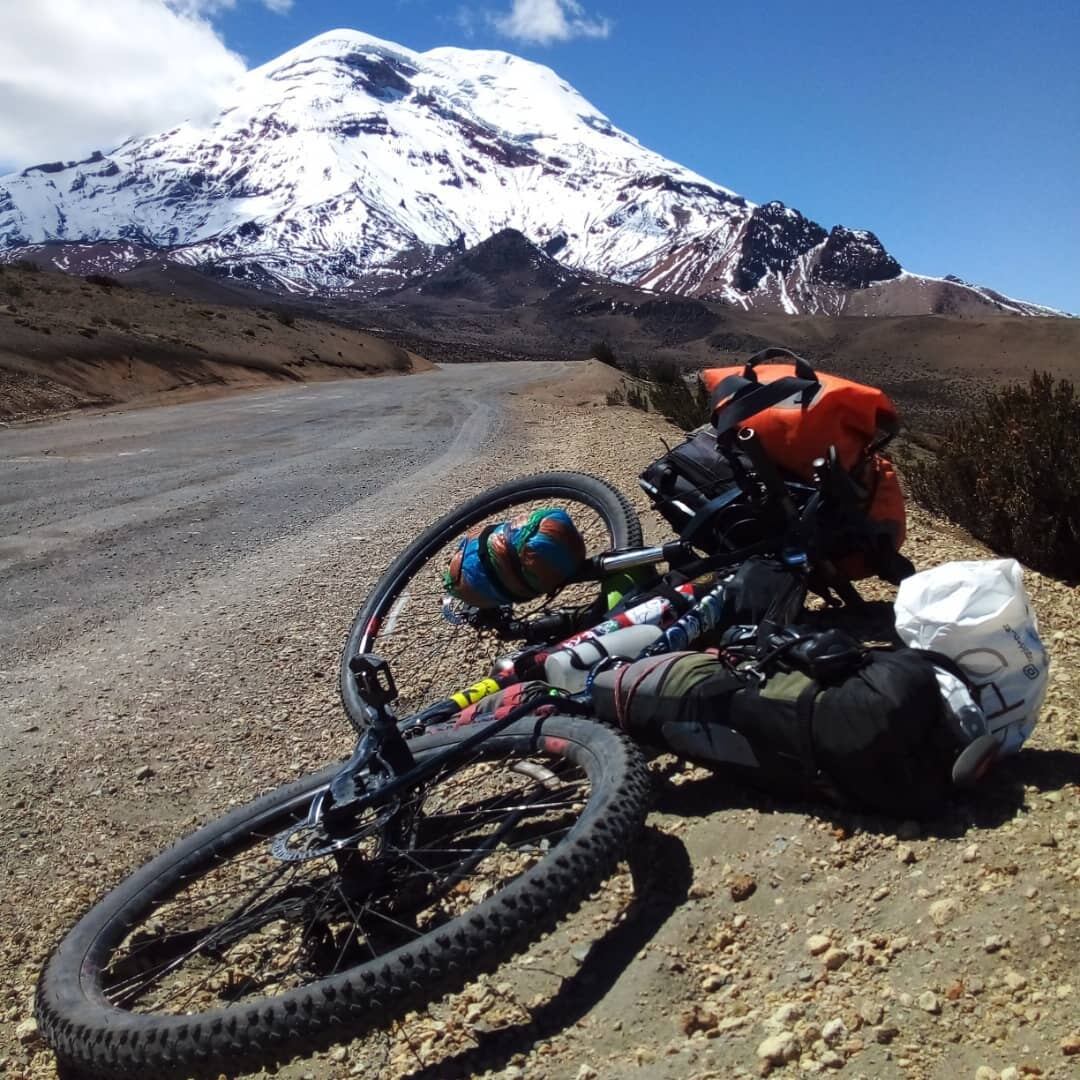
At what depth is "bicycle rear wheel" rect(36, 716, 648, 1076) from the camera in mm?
2096

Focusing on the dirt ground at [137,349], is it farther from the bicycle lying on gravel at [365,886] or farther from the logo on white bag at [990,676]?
the logo on white bag at [990,676]

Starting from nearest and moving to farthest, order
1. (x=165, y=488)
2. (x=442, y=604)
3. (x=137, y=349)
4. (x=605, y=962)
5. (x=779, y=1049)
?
(x=779, y=1049), (x=605, y=962), (x=442, y=604), (x=165, y=488), (x=137, y=349)

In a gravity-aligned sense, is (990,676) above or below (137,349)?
below

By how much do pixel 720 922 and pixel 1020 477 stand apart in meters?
4.52

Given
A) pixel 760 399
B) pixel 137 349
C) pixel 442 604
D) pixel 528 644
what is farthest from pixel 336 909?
pixel 137 349

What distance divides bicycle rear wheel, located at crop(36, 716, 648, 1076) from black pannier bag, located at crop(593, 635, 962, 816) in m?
0.27

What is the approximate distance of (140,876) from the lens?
113 inches

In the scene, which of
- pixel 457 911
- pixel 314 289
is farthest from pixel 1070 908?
pixel 314 289

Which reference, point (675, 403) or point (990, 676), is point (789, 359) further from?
point (675, 403)

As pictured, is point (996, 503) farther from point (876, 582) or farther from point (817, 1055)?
point (817, 1055)

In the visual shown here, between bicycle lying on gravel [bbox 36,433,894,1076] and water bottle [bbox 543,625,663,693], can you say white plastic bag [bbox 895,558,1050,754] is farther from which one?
water bottle [bbox 543,625,663,693]

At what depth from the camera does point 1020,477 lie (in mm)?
6082

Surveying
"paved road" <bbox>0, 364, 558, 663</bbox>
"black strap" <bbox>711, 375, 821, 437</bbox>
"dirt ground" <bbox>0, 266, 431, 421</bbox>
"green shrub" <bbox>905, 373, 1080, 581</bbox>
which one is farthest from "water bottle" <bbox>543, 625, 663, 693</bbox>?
"dirt ground" <bbox>0, 266, 431, 421</bbox>

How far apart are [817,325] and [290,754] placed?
128 meters
